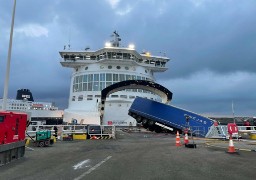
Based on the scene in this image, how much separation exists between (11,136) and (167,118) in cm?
2161

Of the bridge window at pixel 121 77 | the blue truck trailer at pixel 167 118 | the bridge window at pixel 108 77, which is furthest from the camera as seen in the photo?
the bridge window at pixel 121 77

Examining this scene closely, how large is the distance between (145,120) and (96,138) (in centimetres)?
832

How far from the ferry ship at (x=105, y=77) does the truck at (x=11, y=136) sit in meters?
30.5

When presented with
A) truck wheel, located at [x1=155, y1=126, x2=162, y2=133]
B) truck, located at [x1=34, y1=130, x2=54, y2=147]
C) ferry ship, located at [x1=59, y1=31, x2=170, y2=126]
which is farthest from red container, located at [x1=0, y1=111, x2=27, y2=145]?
ferry ship, located at [x1=59, y1=31, x2=170, y2=126]

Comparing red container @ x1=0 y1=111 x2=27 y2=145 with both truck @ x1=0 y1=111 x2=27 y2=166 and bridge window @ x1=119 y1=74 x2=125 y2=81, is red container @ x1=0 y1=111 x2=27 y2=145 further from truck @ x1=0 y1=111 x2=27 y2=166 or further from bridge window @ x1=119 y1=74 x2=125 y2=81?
bridge window @ x1=119 y1=74 x2=125 y2=81

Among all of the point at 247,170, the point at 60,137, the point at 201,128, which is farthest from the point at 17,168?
the point at 201,128

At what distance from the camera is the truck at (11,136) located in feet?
33.1

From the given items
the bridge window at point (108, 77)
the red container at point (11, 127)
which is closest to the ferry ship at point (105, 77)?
the bridge window at point (108, 77)

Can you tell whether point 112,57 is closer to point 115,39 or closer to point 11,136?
point 115,39

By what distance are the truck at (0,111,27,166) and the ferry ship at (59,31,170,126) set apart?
30521 millimetres

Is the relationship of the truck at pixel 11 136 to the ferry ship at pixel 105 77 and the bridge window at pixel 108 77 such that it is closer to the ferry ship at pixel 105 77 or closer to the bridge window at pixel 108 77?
the ferry ship at pixel 105 77

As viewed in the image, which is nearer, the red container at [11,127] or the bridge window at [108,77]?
the red container at [11,127]

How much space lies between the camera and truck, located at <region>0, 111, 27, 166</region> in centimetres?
1008

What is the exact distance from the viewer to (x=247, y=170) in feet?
Answer: 27.0
